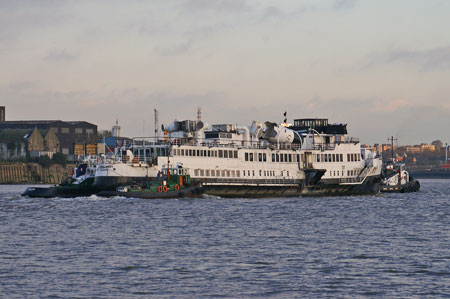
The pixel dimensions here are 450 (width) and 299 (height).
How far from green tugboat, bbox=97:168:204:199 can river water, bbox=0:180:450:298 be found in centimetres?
1201

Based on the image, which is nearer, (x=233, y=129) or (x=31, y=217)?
(x=31, y=217)

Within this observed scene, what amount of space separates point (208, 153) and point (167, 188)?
10743 millimetres

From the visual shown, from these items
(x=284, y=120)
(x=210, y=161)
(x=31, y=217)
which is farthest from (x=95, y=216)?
(x=284, y=120)

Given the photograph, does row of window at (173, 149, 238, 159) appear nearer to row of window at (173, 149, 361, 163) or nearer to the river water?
row of window at (173, 149, 361, 163)

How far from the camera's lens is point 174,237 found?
166 ft

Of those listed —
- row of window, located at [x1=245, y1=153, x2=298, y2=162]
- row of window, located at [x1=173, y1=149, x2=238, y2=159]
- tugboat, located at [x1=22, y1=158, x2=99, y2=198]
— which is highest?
row of window, located at [x1=173, y1=149, x2=238, y2=159]

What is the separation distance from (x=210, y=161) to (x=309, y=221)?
33.6 m

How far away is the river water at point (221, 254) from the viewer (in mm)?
33094

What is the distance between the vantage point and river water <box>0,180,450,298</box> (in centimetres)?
3309

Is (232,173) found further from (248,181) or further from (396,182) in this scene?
(396,182)

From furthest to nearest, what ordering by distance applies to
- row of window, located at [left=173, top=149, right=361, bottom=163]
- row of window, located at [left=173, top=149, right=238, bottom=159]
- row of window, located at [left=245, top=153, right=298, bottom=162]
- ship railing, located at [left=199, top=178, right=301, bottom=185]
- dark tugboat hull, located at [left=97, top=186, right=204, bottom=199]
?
row of window, located at [left=245, top=153, right=298, bottom=162] → ship railing, located at [left=199, top=178, right=301, bottom=185] → row of window, located at [left=173, top=149, right=361, bottom=163] → row of window, located at [left=173, top=149, right=238, bottom=159] → dark tugboat hull, located at [left=97, top=186, right=204, bottom=199]

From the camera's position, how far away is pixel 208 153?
314 feet

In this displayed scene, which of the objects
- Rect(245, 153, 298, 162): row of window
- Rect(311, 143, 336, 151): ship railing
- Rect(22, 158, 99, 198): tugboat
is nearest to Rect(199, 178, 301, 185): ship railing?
Rect(245, 153, 298, 162): row of window

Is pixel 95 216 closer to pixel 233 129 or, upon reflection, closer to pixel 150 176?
pixel 150 176
